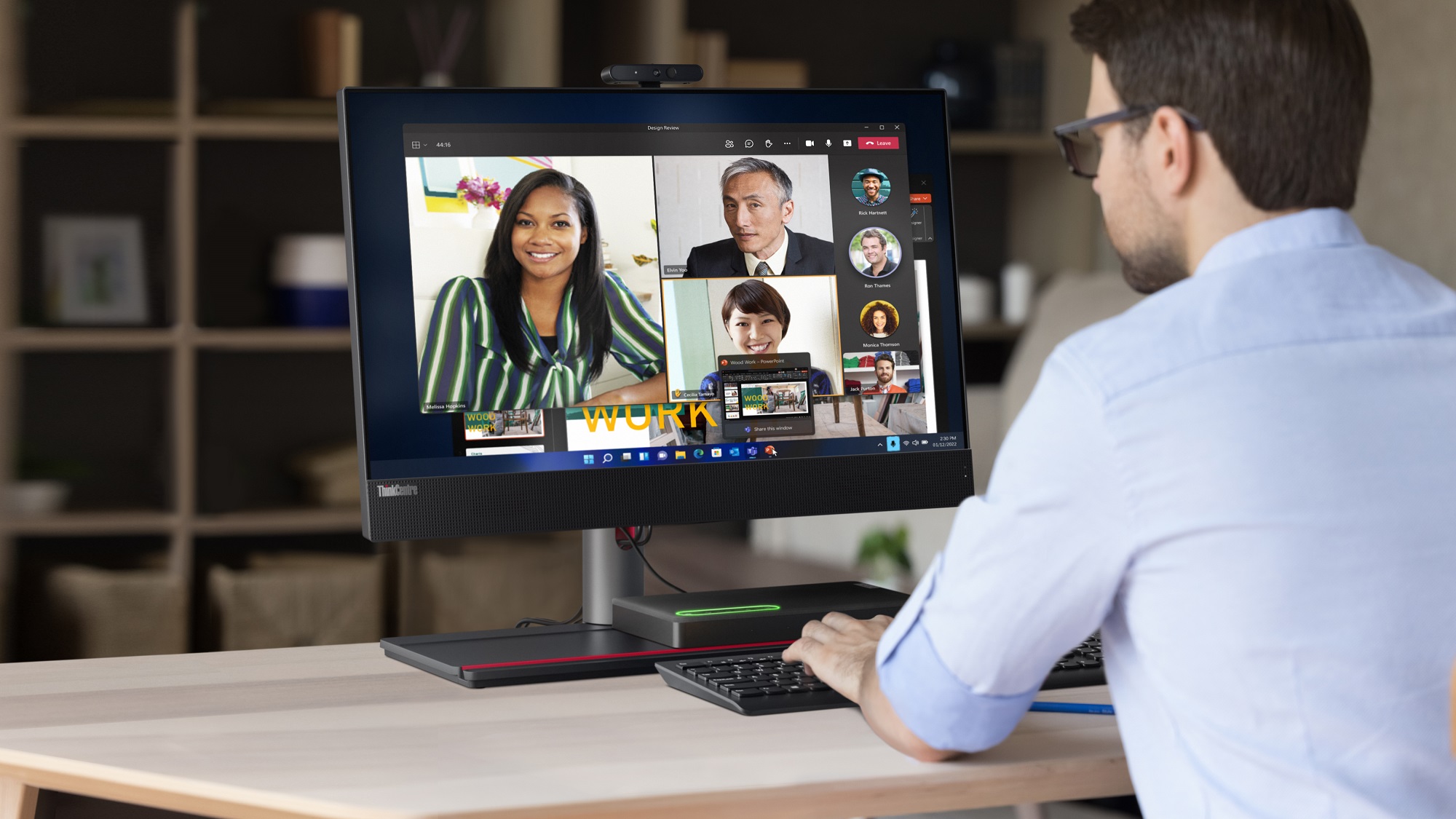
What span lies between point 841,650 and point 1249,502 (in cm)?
37

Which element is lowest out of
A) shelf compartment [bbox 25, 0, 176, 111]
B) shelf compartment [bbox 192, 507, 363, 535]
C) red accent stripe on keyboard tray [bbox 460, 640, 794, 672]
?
red accent stripe on keyboard tray [bbox 460, 640, 794, 672]

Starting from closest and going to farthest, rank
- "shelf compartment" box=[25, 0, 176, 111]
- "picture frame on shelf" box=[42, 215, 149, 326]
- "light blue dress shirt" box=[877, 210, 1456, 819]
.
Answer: "light blue dress shirt" box=[877, 210, 1456, 819]
"picture frame on shelf" box=[42, 215, 149, 326]
"shelf compartment" box=[25, 0, 176, 111]

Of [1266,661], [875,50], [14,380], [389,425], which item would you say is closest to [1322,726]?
[1266,661]

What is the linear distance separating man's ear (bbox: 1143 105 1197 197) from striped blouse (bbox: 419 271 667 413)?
475 mm

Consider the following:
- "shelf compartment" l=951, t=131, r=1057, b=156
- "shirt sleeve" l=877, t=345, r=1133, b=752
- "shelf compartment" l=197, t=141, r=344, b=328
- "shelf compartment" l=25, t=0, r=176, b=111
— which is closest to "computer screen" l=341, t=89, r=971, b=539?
"shirt sleeve" l=877, t=345, r=1133, b=752

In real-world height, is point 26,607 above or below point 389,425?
below

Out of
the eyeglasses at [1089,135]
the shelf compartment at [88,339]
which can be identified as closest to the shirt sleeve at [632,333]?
the eyeglasses at [1089,135]

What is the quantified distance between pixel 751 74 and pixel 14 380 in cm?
189

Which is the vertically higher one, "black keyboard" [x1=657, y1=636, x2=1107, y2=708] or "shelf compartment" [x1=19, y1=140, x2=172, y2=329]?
"shelf compartment" [x1=19, y1=140, x2=172, y2=329]

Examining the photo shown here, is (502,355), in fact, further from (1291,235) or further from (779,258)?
(1291,235)

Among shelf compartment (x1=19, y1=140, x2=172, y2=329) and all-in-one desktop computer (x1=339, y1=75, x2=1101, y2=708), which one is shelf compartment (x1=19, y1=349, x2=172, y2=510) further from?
all-in-one desktop computer (x1=339, y1=75, x2=1101, y2=708)

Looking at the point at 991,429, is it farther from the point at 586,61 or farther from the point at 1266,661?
the point at 1266,661

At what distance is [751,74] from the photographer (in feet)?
11.8

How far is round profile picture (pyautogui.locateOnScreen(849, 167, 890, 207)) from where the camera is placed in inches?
51.1
